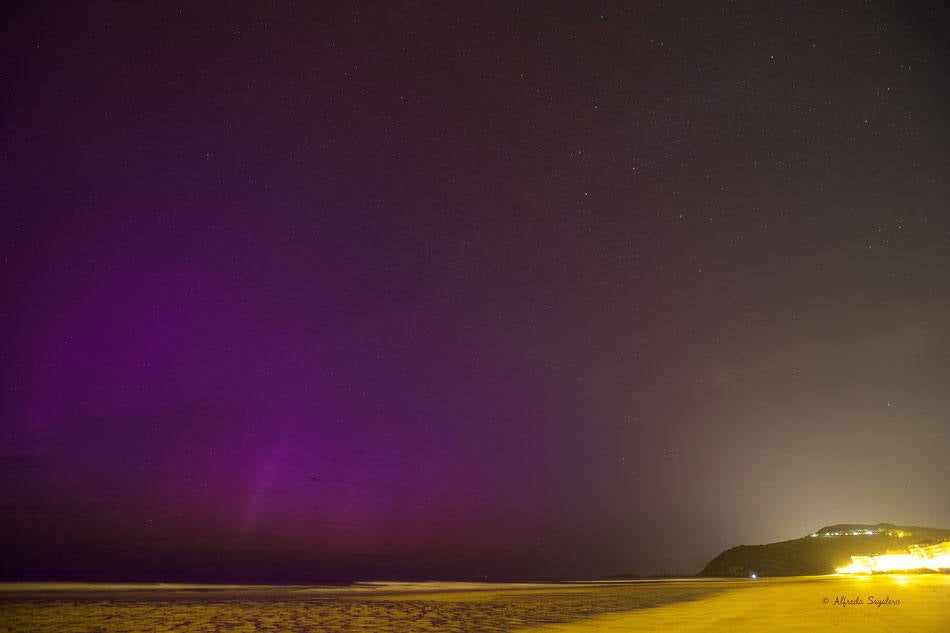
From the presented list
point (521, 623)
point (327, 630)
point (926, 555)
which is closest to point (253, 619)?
point (327, 630)

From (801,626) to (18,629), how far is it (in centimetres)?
2156

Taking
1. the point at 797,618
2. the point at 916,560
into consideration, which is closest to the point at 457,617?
the point at 797,618

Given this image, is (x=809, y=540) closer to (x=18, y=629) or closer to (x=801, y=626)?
(x=801, y=626)

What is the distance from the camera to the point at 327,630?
52.3 ft

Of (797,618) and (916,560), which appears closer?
(797,618)

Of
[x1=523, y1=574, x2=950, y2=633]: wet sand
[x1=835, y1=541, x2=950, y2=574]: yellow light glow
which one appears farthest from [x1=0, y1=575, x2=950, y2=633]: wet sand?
[x1=835, y1=541, x2=950, y2=574]: yellow light glow

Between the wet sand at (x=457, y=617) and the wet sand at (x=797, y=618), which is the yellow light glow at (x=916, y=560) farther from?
the wet sand at (x=797, y=618)

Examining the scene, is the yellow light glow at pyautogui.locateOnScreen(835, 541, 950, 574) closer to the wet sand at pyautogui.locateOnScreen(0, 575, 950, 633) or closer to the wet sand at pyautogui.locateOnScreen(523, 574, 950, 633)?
the wet sand at pyautogui.locateOnScreen(0, 575, 950, 633)

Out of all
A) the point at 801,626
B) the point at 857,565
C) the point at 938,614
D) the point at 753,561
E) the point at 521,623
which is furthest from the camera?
the point at 753,561

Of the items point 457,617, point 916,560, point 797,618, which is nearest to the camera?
point 797,618

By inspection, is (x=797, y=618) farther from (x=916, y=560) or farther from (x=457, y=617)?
(x=916, y=560)

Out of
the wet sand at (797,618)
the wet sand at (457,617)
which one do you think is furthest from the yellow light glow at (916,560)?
the wet sand at (797,618)

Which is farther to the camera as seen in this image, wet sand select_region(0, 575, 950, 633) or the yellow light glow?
the yellow light glow

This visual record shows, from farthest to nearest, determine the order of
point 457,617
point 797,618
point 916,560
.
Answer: point 916,560, point 457,617, point 797,618
